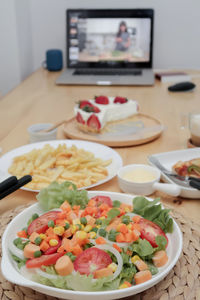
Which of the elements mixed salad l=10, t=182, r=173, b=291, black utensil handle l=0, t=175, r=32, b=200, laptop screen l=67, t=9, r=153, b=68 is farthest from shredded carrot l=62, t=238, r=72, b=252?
laptop screen l=67, t=9, r=153, b=68

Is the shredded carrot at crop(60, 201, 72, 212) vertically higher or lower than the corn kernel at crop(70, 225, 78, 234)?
lower

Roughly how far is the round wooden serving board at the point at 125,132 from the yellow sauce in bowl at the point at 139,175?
351mm

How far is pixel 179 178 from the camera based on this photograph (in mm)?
1266

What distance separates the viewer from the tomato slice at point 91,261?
777 mm

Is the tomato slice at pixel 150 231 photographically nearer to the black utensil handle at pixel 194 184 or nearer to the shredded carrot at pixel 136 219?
the shredded carrot at pixel 136 219

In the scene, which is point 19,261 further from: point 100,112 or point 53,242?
point 100,112

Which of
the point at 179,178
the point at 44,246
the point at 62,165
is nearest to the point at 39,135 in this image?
the point at 62,165

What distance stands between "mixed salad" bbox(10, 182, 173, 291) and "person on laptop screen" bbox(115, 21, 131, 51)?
2114 mm

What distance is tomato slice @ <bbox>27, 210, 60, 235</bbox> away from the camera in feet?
2.93

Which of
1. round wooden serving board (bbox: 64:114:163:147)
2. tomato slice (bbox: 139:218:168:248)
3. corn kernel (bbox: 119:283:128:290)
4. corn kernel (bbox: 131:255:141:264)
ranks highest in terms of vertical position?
tomato slice (bbox: 139:218:168:248)

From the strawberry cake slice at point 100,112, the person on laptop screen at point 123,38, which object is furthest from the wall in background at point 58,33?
the strawberry cake slice at point 100,112

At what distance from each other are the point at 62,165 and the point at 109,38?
1776mm

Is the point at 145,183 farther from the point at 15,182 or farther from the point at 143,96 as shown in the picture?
the point at 143,96

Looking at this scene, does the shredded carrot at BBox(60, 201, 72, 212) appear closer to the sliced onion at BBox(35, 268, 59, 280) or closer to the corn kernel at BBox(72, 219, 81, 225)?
the corn kernel at BBox(72, 219, 81, 225)
